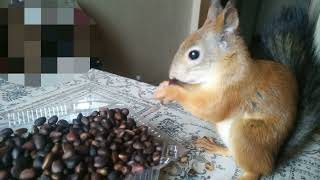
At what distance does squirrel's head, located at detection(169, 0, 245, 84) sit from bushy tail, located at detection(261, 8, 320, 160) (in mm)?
145

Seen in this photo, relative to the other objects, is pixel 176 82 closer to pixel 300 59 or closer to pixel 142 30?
pixel 300 59

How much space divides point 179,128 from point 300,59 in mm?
279

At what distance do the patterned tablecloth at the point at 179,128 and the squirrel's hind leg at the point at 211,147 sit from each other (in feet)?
0.04

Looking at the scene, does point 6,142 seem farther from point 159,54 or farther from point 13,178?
point 159,54

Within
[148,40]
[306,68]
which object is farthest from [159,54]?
[306,68]

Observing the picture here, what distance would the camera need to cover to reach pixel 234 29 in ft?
1.96

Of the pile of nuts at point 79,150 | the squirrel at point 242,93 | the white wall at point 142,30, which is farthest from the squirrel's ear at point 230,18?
the white wall at point 142,30

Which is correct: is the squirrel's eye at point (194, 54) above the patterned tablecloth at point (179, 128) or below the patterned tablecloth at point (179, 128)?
above

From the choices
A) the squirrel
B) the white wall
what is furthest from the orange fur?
the white wall

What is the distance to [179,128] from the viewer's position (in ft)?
2.57

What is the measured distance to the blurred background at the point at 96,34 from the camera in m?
0.87

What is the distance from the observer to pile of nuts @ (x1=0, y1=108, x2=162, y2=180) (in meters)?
0.51

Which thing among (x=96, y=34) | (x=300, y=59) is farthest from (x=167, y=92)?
(x=96, y=34)

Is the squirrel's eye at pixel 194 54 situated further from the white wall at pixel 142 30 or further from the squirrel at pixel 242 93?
the white wall at pixel 142 30
